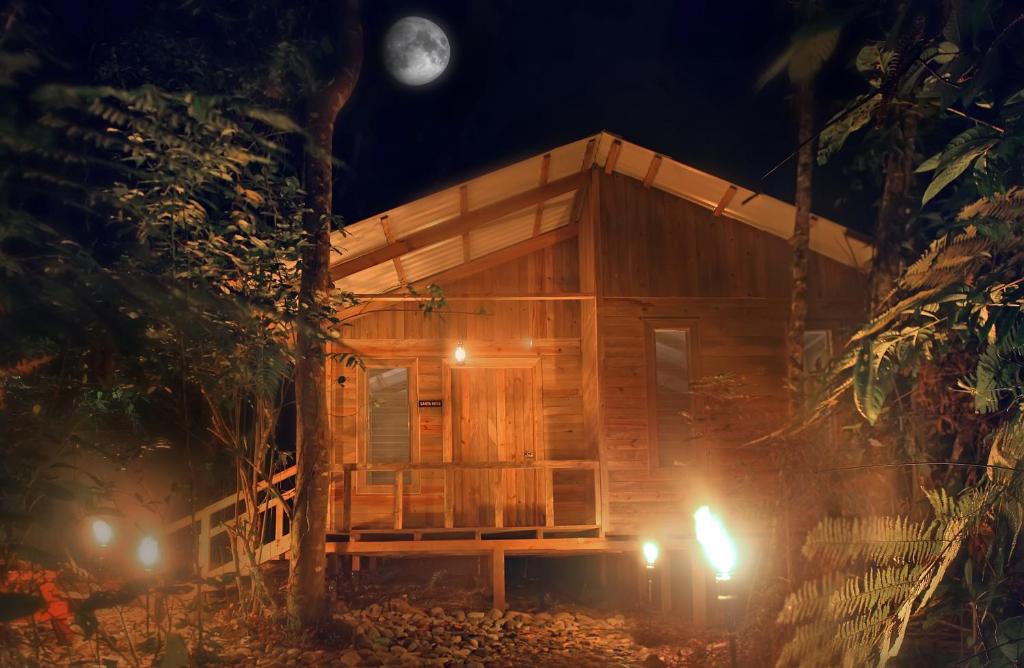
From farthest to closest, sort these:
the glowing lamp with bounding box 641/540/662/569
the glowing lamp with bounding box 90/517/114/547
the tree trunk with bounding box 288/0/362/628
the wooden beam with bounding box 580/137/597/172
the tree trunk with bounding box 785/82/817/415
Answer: the wooden beam with bounding box 580/137/597/172 < the glowing lamp with bounding box 641/540/662/569 < the tree trunk with bounding box 785/82/817/415 < the tree trunk with bounding box 288/0/362/628 < the glowing lamp with bounding box 90/517/114/547

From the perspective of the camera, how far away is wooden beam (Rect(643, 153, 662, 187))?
35.8ft

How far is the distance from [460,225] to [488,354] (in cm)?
273

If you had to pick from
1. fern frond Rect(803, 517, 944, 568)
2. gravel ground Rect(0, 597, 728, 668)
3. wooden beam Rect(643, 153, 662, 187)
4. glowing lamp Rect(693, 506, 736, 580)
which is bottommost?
gravel ground Rect(0, 597, 728, 668)

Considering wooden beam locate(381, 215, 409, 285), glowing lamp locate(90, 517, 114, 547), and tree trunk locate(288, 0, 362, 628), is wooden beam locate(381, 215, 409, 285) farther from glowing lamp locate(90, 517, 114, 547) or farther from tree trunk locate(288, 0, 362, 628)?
glowing lamp locate(90, 517, 114, 547)

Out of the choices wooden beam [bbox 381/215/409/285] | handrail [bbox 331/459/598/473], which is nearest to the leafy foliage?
handrail [bbox 331/459/598/473]

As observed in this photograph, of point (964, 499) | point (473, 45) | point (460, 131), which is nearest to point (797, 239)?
point (964, 499)

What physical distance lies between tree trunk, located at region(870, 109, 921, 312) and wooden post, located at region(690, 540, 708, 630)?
4.28 meters

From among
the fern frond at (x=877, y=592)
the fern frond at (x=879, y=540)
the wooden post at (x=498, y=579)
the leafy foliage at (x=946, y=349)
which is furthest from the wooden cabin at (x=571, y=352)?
the fern frond at (x=877, y=592)

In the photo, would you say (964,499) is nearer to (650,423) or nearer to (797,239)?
(797,239)

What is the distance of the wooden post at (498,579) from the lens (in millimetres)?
10648

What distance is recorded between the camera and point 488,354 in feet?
42.8

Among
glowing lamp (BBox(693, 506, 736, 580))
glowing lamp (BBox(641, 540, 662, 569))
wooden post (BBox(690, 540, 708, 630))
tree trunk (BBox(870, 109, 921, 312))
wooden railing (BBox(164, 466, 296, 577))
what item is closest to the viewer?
glowing lamp (BBox(693, 506, 736, 580))

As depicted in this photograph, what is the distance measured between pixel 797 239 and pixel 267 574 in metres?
8.06

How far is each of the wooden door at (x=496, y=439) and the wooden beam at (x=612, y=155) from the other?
3.46m
